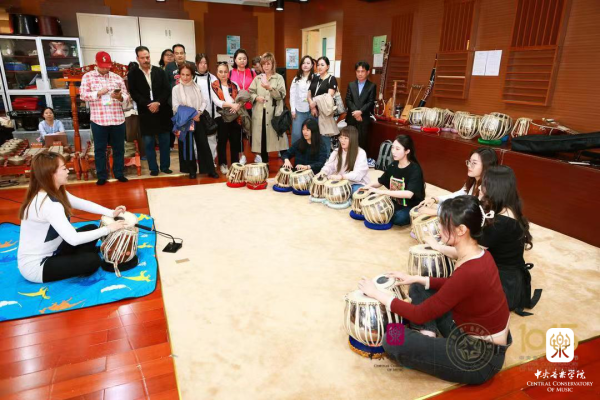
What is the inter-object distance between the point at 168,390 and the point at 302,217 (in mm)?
2153

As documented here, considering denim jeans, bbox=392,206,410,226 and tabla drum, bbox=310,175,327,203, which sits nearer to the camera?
denim jeans, bbox=392,206,410,226

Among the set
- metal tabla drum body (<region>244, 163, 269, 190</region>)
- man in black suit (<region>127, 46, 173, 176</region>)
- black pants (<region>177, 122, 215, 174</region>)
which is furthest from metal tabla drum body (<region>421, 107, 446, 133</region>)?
man in black suit (<region>127, 46, 173, 176</region>)

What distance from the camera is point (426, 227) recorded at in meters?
2.87

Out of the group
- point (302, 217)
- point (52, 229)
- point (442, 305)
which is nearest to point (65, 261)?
point (52, 229)

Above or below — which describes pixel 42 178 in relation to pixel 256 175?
above

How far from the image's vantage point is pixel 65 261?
2434 millimetres

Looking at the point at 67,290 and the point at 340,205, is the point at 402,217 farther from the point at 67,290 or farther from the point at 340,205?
the point at 67,290

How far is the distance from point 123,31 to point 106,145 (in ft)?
11.0

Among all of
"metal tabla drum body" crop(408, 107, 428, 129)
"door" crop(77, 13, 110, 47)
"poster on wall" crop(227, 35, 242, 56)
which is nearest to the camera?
"metal tabla drum body" crop(408, 107, 428, 129)

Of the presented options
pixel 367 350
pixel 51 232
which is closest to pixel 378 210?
pixel 367 350

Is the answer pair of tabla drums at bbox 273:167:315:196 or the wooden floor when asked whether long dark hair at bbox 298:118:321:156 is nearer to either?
pair of tabla drums at bbox 273:167:315:196

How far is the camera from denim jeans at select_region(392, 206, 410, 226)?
3.41 m

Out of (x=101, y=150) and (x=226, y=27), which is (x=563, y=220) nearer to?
(x=101, y=150)

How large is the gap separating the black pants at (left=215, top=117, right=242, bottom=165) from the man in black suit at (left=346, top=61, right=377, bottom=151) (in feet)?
5.34
